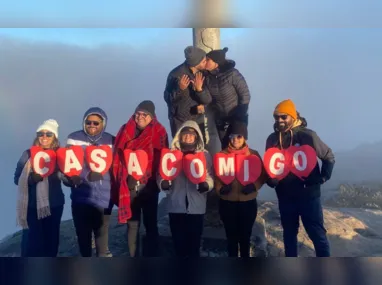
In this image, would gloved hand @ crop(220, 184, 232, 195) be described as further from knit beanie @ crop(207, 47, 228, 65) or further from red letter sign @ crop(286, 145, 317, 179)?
knit beanie @ crop(207, 47, 228, 65)

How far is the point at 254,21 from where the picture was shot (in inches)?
175

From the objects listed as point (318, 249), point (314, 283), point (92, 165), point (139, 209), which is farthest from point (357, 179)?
point (92, 165)

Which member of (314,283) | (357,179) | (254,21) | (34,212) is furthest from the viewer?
(357,179)

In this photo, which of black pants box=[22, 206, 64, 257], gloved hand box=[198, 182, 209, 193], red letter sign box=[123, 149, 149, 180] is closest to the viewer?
gloved hand box=[198, 182, 209, 193]

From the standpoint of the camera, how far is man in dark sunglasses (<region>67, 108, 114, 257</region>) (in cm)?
380

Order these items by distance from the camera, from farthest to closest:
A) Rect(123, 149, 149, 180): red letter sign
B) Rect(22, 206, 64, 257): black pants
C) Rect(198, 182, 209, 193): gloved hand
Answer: Rect(22, 206, 64, 257): black pants < Rect(123, 149, 149, 180): red letter sign < Rect(198, 182, 209, 193): gloved hand

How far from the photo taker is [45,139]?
3.89m

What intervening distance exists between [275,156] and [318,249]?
0.83 metres

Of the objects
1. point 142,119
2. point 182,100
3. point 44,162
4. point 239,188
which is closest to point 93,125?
point 142,119

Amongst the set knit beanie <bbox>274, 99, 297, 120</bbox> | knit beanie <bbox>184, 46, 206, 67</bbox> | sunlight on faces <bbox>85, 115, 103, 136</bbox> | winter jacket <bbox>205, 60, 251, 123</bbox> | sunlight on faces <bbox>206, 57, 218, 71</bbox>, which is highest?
knit beanie <bbox>184, 46, 206, 67</bbox>

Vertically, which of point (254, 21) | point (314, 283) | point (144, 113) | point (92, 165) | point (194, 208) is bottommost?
point (314, 283)

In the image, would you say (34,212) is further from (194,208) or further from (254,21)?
(254,21)

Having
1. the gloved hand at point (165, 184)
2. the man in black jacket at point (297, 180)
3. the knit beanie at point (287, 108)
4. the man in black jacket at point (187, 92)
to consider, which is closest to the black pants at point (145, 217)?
the gloved hand at point (165, 184)

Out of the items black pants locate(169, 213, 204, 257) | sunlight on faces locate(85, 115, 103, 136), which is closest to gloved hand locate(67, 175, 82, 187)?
sunlight on faces locate(85, 115, 103, 136)
